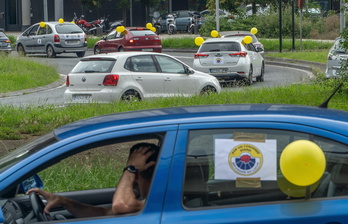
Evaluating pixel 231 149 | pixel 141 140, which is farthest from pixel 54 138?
pixel 231 149

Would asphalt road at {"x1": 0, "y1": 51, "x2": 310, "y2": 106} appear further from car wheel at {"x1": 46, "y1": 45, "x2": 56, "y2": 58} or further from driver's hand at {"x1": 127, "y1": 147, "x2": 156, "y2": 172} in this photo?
driver's hand at {"x1": 127, "y1": 147, "x2": 156, "y2": 172}

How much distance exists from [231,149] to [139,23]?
54681 mm

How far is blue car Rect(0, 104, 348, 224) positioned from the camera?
3820 mm

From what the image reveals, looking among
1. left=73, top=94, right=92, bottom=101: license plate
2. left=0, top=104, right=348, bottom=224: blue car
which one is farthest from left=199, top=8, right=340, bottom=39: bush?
left=0, top=104, right=348, bottom=224: blue car

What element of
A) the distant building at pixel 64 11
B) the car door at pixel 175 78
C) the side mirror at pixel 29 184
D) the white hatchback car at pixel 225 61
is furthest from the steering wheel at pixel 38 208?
the distant building at pixel 64 11

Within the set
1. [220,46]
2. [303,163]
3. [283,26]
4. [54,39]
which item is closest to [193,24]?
[283,26]

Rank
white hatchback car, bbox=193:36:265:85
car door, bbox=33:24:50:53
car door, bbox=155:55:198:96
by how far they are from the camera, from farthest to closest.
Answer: car door, bbox=33:24:50:53 < white hatchback car, bbox=193:36:265:85 < car door, bbox=155:55:198:96

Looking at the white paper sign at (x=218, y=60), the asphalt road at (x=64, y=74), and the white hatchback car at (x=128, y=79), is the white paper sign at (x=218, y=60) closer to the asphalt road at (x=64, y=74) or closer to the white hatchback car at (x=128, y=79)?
the asphalt road at (x=64, y=74)

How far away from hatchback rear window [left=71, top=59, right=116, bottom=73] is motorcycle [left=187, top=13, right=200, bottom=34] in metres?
31.2

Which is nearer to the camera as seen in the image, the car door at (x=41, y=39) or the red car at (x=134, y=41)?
the red car at (x=134, y=41)

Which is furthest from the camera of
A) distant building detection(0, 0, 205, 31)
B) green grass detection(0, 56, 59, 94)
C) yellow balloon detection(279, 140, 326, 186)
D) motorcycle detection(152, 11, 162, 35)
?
distant building detection(0, 0, 205, 31)

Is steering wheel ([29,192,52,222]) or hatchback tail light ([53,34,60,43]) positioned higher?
hatchback tail light ([53,34,60,43])

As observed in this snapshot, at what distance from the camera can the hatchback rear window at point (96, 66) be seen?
51.5 ft

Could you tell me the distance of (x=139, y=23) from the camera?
5806 centimetres
